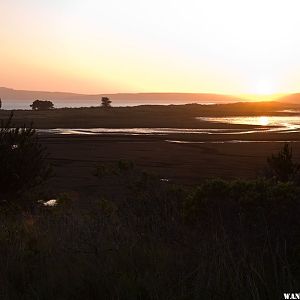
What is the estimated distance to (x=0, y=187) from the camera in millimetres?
12617

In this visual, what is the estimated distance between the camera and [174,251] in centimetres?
543

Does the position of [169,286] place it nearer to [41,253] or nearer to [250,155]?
[41,253]

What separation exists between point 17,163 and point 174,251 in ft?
26.6

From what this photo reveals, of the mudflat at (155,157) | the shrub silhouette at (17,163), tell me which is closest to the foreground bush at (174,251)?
the shrub silhouette at (17,163)

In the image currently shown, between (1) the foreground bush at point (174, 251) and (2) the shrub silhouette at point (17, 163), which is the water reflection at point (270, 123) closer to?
(2) the shrub silhouette at point (17, 163)

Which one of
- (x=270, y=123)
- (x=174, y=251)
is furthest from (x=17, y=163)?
(x=270, y=123)

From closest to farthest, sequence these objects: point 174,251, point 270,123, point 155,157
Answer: point 174,251
point 155,157
point 270,123

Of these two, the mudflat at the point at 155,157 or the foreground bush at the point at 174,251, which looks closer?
the foreground bush at the point at 174,251

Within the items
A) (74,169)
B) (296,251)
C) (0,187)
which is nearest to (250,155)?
(74,169)

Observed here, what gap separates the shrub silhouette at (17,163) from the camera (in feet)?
41.1

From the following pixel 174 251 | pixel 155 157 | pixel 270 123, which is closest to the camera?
pixel 174 251

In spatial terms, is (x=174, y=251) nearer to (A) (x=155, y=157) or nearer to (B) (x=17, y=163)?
(B) (x=17, y=163)

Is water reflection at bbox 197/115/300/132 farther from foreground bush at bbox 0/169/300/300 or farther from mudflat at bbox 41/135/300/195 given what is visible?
foreground bush at bbox 0/169/300/300

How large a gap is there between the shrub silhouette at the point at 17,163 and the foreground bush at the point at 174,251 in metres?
5.27
